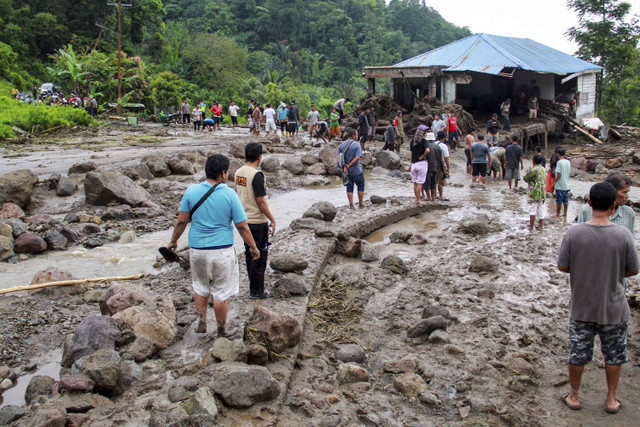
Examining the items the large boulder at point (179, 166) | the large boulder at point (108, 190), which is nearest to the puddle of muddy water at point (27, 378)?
the large boulder at point (108, 190)

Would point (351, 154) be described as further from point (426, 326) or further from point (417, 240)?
point (426, 326)

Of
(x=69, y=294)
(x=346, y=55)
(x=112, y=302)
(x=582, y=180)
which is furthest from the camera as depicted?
(x=346, y=55)

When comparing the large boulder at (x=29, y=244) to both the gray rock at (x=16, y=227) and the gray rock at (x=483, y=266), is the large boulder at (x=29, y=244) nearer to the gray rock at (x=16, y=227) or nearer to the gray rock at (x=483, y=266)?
the gray rock at (x=16, y=227)

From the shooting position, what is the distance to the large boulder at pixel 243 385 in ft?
12.9

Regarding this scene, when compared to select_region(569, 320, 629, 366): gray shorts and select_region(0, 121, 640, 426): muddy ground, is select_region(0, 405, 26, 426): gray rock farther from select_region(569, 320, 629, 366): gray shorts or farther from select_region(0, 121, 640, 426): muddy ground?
select_region(569, 320, 629, 366): gray shorts

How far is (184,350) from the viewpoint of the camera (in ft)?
15.9

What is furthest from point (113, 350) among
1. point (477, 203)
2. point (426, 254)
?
point (477, 203)

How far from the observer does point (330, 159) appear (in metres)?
16.5

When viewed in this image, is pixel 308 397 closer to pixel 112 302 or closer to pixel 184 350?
pixel 184 350

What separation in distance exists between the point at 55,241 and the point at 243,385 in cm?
639

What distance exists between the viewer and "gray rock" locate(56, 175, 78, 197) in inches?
474

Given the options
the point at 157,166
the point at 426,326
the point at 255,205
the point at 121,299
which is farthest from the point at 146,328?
the point at 157,166

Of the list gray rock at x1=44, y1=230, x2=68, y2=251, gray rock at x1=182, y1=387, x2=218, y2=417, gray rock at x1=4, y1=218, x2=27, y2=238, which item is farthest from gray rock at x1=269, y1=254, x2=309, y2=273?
gray rock at x1=4, y1=218, x2=27, y2=238

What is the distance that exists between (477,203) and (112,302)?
908 cm
